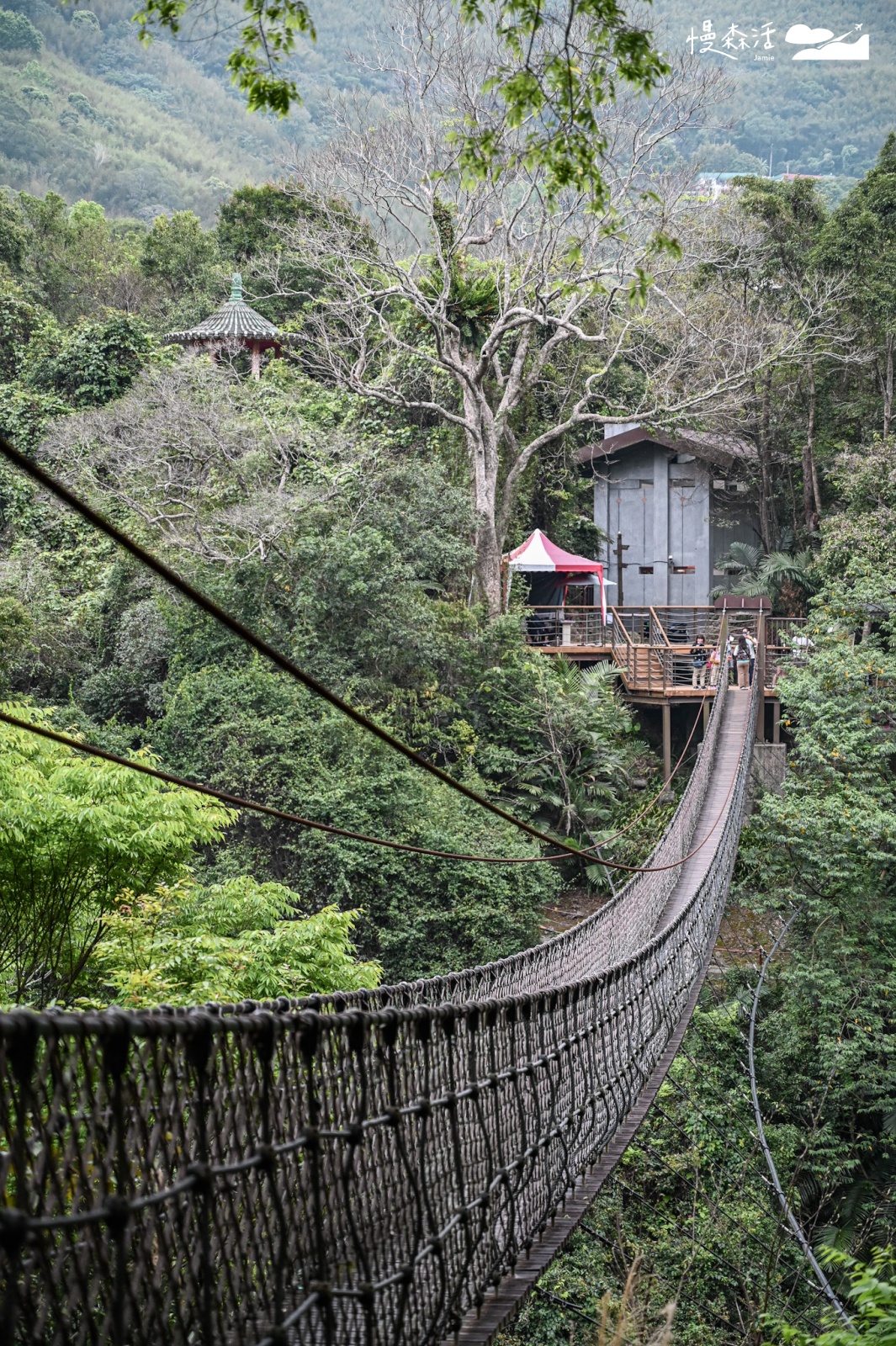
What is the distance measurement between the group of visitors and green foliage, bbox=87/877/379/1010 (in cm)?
569

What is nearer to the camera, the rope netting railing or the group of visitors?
the rope netting railing

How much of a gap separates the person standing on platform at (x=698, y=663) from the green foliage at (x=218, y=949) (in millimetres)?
7040

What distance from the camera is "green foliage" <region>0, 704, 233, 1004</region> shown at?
661 centimetres

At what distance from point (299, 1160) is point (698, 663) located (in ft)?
39.2

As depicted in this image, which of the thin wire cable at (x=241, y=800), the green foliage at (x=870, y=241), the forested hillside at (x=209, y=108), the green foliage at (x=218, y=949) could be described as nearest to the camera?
the thin wire cable at (x=241, y=800)

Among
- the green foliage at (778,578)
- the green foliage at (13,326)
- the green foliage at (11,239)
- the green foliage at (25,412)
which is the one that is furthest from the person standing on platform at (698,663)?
the green foliage at (11,239)

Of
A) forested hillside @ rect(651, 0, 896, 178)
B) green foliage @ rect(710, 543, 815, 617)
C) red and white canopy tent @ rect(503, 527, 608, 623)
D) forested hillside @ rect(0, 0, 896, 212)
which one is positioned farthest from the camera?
forested hillside @ rect(651, 0, 896, 178)

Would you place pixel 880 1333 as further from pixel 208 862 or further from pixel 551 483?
pixel 551 483

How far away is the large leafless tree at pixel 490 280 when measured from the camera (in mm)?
12023

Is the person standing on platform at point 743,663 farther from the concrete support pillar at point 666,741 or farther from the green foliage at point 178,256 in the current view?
the green foliage at point 178,256

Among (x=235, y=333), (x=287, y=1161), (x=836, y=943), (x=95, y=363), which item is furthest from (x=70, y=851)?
(x=235, y=333)

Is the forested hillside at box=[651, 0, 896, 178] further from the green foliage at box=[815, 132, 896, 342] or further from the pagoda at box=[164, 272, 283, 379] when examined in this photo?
the pagoda at box=[164, 272, 283, 379]

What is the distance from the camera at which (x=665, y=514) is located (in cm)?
1728

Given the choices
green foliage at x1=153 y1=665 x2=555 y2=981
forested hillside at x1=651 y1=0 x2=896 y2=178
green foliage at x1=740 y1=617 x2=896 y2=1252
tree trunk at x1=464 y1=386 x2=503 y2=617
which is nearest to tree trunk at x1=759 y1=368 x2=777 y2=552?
tree trunk at x1=464 y1=386 x2=503 y2=617
